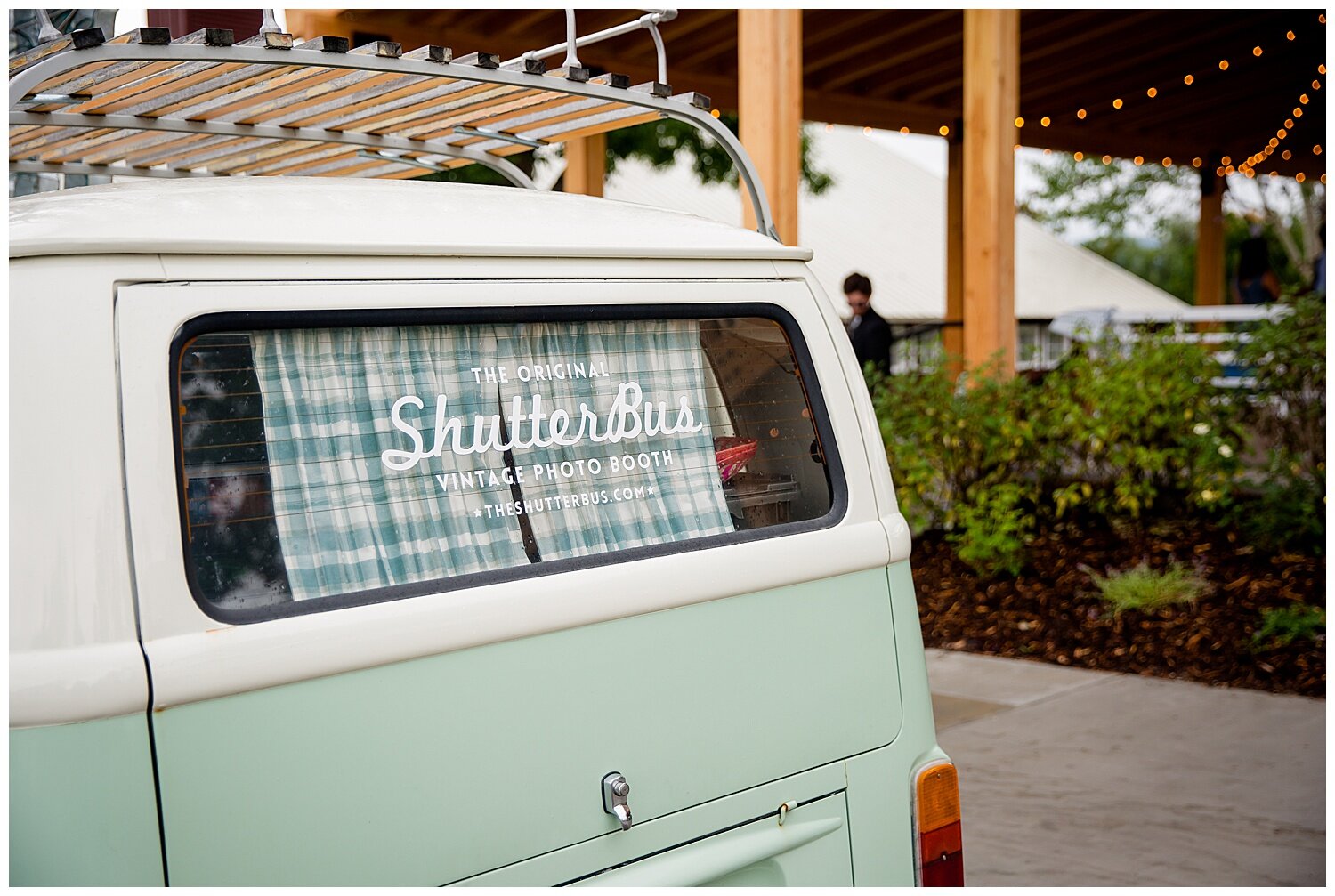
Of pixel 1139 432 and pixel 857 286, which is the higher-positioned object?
pixel 857 286

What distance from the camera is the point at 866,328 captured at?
29.9 ft

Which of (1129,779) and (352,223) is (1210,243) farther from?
(352,223)

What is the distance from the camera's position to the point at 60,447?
171 cm

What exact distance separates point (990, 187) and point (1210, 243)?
13.9 m

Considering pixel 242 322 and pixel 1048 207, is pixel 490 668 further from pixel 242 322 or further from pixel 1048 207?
pixel 1048 207

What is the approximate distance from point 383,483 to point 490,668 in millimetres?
350

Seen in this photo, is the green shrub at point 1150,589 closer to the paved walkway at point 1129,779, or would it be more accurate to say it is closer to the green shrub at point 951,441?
the paved walkway at point 1129,779

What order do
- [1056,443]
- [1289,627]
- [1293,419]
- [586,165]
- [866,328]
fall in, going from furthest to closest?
1. [586,165]
2. [866,328]
3. [1056,443]
4. [1293,419]
5. [1289,627]

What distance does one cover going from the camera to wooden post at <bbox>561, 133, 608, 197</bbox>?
12312 mm

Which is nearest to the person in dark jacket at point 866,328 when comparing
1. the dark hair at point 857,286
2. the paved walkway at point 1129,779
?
the dark hair at point 857,286

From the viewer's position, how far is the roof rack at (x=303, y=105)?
229cm

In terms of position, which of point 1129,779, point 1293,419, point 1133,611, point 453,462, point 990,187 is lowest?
point 1129,779

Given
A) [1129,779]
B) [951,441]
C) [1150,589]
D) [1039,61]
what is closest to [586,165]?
[1039,61]

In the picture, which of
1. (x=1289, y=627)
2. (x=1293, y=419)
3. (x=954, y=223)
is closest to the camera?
(x=1289, y=627)
